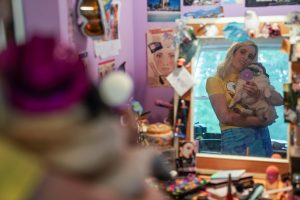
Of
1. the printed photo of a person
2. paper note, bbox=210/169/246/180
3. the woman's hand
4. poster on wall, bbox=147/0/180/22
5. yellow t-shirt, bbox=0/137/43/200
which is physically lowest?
paper note, bbox=210/169/246/180

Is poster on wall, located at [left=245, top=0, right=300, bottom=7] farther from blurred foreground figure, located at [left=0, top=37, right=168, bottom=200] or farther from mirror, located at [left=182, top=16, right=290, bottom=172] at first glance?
blurred foreground figure, located at [left=0, top=37, right=168, bottom=200]

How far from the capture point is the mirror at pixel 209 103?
4.06 feet

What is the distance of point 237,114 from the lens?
4.17 ft

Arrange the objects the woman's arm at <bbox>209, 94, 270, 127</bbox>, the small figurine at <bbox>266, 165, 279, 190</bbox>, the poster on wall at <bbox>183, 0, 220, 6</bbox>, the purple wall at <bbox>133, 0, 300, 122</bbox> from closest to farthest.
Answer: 1. the small figurine at <bbox>266, 165, 279, 190</bbox>
2. the woman's arm at <bbox>209, 94, 270, 127</bbox>
3. the poster on wall at <bbox>183, 0, 220, 6</bbox>
4. the purple wall at <bbox>133, 0, 300, 122</bbox>

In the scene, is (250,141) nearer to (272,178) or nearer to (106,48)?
(272,178)

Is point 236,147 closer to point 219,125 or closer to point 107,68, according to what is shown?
point 219,125

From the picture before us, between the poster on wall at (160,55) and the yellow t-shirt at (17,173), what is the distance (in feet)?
3.90

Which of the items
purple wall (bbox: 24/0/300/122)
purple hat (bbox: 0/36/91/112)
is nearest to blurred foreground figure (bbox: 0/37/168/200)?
purple hat (bbox: 0/36/91/112)

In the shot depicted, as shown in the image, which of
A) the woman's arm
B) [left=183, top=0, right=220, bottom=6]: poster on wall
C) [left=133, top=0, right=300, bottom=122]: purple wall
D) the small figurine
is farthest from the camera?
[left=133, top=0, right=300, bottom=122]: purple wall

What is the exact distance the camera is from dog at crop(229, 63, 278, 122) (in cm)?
125

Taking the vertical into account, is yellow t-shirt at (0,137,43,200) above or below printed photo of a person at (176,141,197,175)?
above

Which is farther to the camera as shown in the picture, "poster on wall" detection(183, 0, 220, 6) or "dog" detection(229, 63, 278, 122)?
"poster on wall" detection(183, 0, 220, 6)

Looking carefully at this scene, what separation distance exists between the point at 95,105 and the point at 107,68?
968 mm

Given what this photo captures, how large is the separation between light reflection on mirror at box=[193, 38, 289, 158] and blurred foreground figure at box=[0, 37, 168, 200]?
1016 mm
